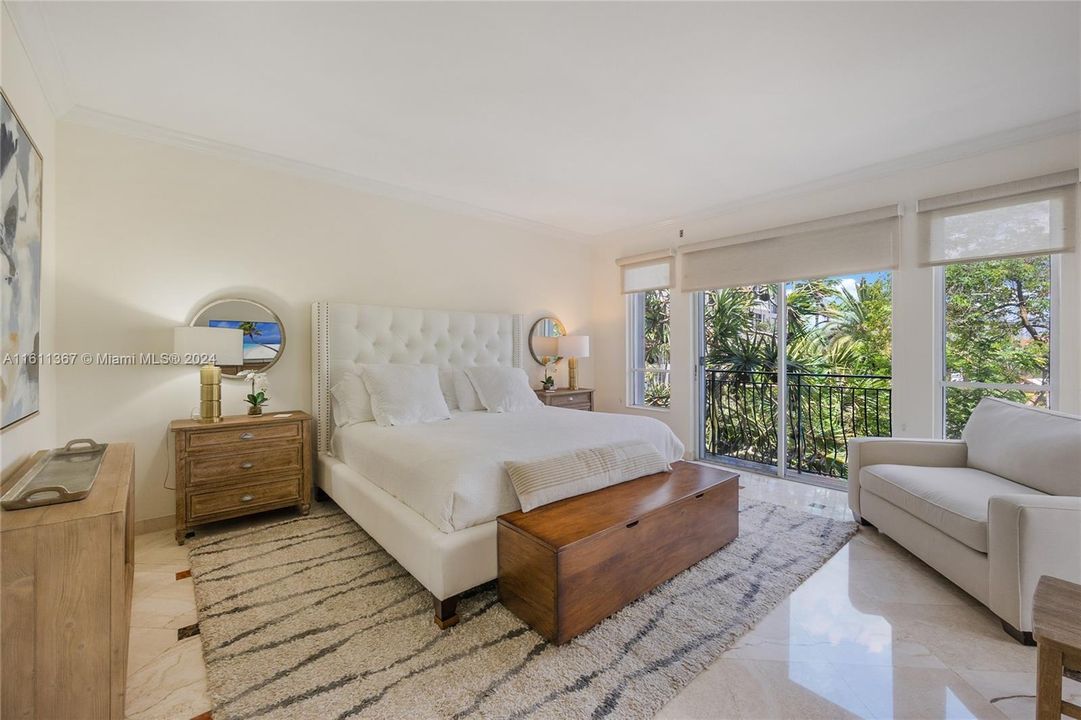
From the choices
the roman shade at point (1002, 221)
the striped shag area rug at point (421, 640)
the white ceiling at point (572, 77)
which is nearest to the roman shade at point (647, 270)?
the white ceiling at point (572, 77)

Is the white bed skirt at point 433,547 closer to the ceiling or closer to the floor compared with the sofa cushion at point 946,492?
closer to the floor

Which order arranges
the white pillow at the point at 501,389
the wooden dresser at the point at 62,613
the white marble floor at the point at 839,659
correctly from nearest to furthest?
the wooden dresser at the point at 62,613 < the white marble floor at the point at 839,659 < the white pillow at the point at 501,389

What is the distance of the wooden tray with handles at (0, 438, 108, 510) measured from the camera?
1315 millimetres

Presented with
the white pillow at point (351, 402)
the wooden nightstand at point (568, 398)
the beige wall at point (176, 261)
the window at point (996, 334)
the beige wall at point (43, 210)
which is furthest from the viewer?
the wooden nightstand at point (568, 398)

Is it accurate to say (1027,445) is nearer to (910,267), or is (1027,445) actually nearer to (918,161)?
(910,267)

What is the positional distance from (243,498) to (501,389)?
6.28 feet

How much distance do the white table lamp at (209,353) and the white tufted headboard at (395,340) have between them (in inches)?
23.3

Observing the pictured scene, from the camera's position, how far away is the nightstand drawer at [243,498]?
2.68 meters

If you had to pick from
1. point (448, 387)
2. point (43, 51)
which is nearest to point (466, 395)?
point (448, 387)

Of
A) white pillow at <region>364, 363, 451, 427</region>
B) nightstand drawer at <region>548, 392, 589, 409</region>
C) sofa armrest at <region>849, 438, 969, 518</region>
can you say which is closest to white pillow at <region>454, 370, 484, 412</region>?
white pillow at <region>364, 363, 451, 427</region>

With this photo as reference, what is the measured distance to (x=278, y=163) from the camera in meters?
3.23

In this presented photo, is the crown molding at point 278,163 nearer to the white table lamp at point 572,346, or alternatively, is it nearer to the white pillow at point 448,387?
the white table lamp at point 572,346

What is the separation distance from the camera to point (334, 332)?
3430mm

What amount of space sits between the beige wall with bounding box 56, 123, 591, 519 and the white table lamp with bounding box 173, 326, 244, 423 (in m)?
0.27
